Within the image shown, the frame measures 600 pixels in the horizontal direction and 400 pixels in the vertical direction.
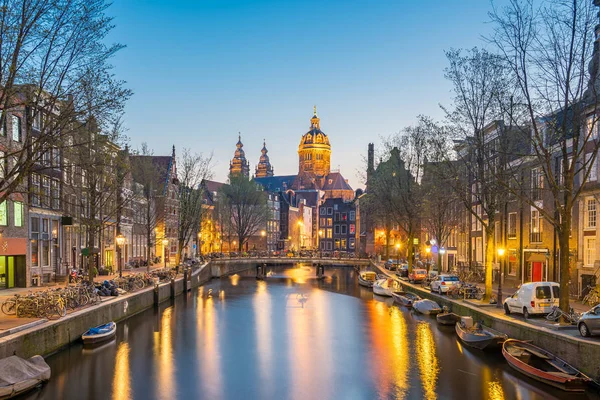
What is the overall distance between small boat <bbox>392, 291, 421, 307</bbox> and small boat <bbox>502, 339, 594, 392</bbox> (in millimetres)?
22487

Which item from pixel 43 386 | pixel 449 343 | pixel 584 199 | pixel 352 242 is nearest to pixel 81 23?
pixel 43 386

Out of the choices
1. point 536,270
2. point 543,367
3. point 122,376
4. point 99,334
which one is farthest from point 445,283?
point 122,376

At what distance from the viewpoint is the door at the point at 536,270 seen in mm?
45541

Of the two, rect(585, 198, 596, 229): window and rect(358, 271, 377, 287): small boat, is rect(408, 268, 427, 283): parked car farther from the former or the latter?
rect(585, 198, 596, 229): window

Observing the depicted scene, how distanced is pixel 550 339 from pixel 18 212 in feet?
118

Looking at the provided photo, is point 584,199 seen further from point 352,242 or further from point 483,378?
point 352,242

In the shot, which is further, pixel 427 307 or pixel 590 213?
pixel 427 307

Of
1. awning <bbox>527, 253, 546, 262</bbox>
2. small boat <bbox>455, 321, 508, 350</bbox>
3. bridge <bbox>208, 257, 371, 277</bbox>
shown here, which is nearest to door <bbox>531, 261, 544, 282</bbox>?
awning <bbox>527, 253, 546, 262</bbox>

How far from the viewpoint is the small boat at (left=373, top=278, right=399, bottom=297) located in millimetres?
58562

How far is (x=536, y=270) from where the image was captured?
4609cm

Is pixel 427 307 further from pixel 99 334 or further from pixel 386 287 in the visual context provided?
pixel 99 334

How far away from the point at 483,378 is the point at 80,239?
41520mm

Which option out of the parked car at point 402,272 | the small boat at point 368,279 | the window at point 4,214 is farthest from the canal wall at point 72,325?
the parked car at point 402,272

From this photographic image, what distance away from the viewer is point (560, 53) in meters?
25.6
